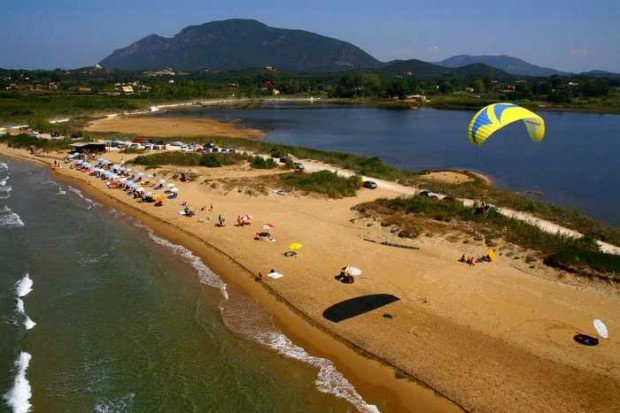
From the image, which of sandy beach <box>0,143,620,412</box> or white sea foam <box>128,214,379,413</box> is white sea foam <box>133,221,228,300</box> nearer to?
white sea foam <box>128,214,379,413</box>

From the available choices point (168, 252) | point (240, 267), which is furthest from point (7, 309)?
point (240, 267)

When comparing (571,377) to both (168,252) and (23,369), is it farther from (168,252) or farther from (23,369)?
(168,252)

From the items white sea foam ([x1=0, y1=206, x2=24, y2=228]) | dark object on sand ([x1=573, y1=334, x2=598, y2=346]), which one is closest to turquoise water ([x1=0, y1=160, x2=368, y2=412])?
white sea foam ([x1=0, y1=206, x2=24, y2=228])

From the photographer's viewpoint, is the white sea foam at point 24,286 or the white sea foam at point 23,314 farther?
the white sea foam at point 24,286

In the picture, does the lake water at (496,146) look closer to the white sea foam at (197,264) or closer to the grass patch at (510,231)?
the grass patch at (510,231)

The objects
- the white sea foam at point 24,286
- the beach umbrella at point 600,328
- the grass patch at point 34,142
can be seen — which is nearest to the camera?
the beach umbrella at point 600,328

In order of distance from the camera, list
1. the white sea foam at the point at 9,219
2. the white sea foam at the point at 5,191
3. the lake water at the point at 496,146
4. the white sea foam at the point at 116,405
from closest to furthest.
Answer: the white sea foam at the point at 116,405 → the white sea foam at the point at 9,219 → the white sea foam at the point at 5,191 → the lake water at the point at 496,146

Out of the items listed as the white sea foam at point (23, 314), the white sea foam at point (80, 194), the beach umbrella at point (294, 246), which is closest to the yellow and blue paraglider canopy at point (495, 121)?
the beach umbrella at point (294, 246)
